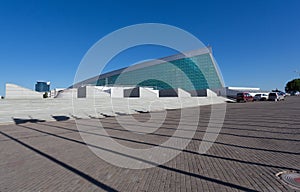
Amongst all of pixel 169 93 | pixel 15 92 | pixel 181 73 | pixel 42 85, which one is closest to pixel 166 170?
pixel 15 92

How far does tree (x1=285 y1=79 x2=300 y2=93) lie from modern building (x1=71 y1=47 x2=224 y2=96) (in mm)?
44131

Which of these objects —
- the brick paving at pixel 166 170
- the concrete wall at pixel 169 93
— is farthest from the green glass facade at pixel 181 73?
the brick paving at pixel 166 170

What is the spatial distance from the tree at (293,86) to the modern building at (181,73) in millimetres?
44131

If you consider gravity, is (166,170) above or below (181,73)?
below

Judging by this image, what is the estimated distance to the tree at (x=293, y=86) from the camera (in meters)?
89.0

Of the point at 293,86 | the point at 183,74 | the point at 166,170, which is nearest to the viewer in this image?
the point at 166,170

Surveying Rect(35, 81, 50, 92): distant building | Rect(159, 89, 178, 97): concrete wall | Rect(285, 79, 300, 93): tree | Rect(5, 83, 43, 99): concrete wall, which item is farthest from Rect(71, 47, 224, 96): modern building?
Rect(35, 81, 50, 92): distant building

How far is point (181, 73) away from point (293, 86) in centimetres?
5627

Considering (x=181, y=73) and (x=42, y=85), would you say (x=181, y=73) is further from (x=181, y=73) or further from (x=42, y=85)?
(x=42, y=85)

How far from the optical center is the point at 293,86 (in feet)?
298

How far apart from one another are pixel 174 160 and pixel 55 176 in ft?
8.80

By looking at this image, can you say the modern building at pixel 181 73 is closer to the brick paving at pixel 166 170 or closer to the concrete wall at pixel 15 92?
the concrete wall at pixel 15 92

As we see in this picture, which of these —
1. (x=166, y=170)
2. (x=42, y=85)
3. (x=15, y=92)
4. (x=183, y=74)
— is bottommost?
(x=166, y=170)

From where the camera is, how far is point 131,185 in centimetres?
346
